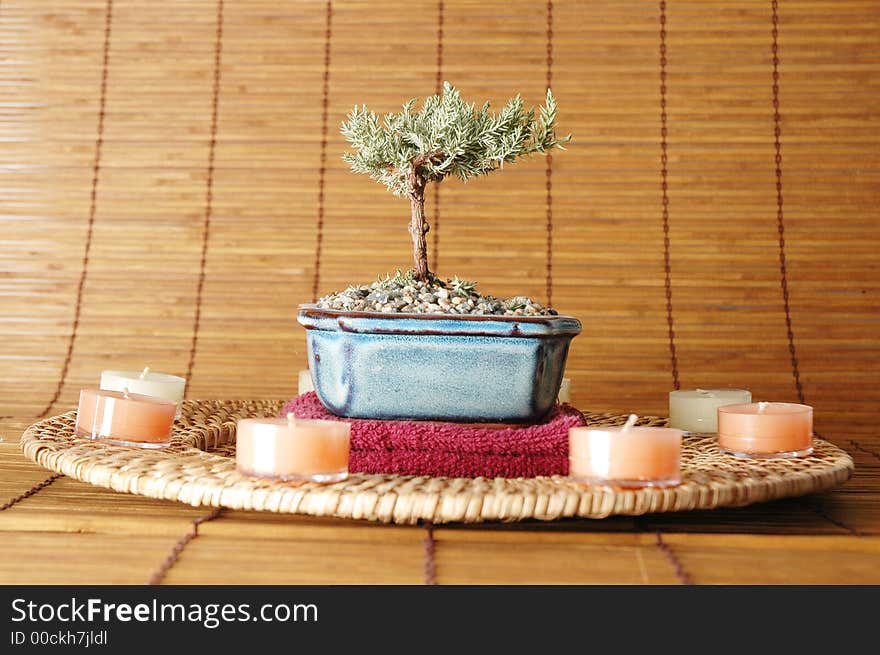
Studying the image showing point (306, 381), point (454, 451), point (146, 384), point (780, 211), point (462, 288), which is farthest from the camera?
point (780, 211)

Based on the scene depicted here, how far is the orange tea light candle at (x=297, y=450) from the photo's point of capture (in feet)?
2.60

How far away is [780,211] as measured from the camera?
70.1 inches

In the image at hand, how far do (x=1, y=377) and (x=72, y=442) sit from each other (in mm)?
877

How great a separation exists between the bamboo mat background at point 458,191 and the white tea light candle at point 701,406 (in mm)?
508

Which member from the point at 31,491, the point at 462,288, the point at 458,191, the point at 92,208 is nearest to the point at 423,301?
the point at 462,288

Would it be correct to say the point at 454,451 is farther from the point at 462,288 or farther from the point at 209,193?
the point at 209,193

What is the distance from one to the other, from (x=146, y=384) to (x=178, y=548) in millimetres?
405

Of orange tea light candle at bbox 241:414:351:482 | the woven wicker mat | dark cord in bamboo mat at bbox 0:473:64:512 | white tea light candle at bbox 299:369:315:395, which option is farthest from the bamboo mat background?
orange tea light candle at bbox 241:414:351:482

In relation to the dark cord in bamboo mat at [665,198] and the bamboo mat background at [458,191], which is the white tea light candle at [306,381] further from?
the dark cord in bamboo mat at [665,198]

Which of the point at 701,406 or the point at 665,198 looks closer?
the point at 701,406

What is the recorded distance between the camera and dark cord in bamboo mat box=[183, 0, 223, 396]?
5.72 feet

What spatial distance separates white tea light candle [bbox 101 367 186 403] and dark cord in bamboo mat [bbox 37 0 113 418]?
557 millimetres

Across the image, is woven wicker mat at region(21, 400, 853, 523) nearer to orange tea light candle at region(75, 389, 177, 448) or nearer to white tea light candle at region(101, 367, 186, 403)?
orange tea light candle at region(75, 389, 177, 448)
